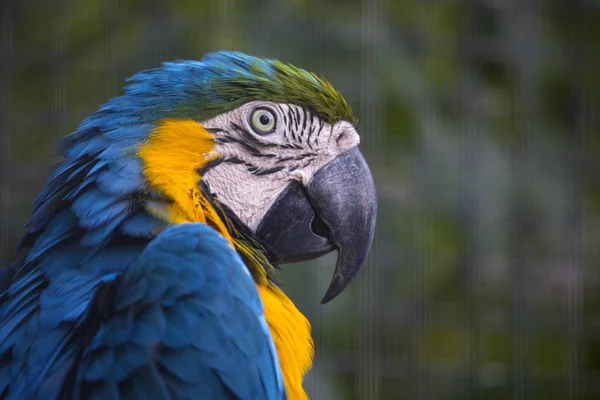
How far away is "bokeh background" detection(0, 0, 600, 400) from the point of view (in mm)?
1804

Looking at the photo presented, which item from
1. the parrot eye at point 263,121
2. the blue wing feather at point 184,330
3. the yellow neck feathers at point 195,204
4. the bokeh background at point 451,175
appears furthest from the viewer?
the bokeh background at point 451,175

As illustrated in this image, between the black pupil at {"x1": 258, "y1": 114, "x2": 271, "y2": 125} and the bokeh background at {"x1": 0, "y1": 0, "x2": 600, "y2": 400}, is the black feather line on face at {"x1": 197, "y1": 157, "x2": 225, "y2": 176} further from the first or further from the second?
the bokeh background at {"x1": 0, "y1": 0, "x2": 600, "y2": 400}

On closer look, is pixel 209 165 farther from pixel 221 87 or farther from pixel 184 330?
pixel 184 330

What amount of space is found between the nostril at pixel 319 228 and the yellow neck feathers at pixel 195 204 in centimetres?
11

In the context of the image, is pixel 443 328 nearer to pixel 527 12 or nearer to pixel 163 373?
pixel 527 12

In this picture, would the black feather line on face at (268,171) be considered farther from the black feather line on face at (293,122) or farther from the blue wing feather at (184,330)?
the blue wing feather at (184,330)

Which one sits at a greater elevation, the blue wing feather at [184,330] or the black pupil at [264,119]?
the black pupil at [264,119]

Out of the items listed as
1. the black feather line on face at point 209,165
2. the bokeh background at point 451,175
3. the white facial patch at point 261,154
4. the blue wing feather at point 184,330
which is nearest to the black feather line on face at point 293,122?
the white facial patch at point 261,154

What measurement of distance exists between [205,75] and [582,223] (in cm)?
143

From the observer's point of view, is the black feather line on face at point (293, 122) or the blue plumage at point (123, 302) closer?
the blue plumage at point (123, 302)

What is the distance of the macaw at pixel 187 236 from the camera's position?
29.7 inches

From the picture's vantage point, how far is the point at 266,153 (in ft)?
3.23

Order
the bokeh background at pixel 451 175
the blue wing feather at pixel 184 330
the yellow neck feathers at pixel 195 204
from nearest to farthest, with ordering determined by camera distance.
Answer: the blue wing feather at pixel 184 330 → the yellow neck feathers at pixel 195 204 → the bokeh background at pixel 451 175

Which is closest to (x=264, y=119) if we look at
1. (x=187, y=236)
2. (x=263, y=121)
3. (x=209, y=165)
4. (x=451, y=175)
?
(x=263, y=121)
